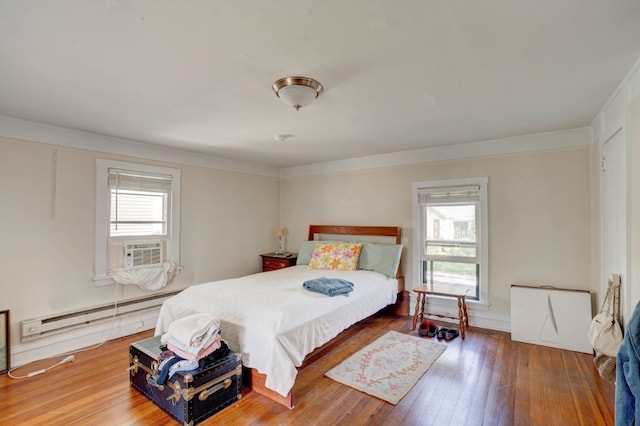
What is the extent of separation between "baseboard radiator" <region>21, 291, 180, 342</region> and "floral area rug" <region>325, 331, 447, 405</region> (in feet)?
8.13

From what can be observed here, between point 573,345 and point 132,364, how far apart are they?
4185 millimetres

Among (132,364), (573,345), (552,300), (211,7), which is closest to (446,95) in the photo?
(211,7)

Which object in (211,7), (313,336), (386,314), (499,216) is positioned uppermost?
(211,7)

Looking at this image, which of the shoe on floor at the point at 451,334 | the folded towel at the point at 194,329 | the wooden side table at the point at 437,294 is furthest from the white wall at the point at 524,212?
the folded towel at the point at 194,329

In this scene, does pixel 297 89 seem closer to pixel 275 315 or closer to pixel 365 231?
pixel 275 315

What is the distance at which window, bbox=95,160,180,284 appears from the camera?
11.5 feet

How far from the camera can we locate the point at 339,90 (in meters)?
2.32

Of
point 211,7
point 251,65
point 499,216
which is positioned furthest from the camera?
point 499,216

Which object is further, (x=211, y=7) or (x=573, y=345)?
(x=573, y=345)

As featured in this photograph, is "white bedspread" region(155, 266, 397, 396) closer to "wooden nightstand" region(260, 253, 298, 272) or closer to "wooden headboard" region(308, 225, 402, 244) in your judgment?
"wooden headboard" region(308, 225, 402, 244)

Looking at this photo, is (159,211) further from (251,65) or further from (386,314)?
(386,314)

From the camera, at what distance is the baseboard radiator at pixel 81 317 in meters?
3.00

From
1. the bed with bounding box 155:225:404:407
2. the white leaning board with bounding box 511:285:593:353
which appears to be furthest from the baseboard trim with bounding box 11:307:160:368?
the white leaning board with bounding box 511:285:593:353

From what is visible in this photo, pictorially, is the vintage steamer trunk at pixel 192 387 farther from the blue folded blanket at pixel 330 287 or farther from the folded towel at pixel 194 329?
the blue folded blanket at pixel 330 287
